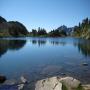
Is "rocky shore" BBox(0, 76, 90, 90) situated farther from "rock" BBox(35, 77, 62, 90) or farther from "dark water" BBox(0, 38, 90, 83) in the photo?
"dark water" BBox(0, 38, 90, 83)

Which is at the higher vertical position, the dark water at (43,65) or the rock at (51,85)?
the rock at (51,85)

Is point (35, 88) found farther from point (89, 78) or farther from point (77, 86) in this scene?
point (89, 78)

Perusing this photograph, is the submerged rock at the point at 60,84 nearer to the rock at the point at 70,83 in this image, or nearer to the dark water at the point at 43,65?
the rock at the point at 70,83

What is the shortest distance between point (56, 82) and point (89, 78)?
9.90 m

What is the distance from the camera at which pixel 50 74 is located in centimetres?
2791

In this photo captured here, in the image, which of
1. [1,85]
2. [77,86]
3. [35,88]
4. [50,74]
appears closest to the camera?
[77,86]

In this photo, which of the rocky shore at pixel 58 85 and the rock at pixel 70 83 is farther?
the rock at pixel 70 83

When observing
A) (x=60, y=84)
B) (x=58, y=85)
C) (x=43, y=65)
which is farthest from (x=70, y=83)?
(x=43, y=65)

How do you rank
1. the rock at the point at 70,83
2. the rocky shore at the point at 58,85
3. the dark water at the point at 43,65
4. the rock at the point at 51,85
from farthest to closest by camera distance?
the dark water at the point at 43,65 < the rock at the point at 70,83 < the rocky shore at the point at 58,85 < the rock at the point at 51,85

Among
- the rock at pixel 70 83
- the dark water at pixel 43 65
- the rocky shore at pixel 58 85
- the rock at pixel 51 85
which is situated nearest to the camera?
the rock at pixel 51 85

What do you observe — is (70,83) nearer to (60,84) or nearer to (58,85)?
(60,84)

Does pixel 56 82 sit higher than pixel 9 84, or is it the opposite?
pixel 56 82

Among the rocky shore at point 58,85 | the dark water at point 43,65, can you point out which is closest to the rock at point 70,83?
the rocky shore at point 58,85

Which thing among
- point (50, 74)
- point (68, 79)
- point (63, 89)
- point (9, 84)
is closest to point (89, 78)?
point (50, 74)
